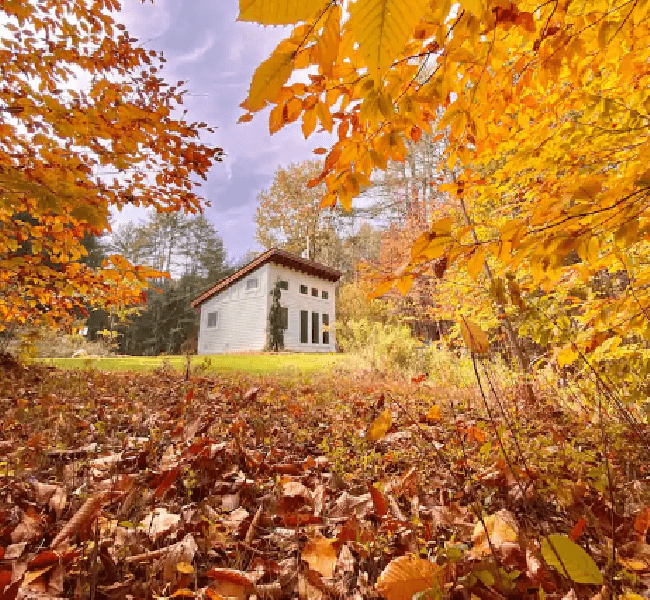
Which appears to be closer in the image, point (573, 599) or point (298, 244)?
point (573, 599)

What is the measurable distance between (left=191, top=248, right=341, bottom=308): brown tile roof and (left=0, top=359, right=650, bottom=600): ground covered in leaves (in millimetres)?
16167

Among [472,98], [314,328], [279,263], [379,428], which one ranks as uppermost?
[279,263]

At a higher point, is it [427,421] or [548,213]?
[548,213]

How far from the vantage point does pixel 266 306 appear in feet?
64.7

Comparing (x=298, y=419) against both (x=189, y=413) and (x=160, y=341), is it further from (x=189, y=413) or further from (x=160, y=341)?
(x=160, y=341)

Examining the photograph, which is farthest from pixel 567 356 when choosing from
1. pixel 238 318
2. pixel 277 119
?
pixel 238 318

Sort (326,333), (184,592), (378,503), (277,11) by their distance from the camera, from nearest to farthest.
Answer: (277,11)
(184,592)
(378,503)
(326,333)

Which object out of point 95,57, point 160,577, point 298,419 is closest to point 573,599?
point 160,577

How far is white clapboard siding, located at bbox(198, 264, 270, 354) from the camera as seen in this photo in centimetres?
1997

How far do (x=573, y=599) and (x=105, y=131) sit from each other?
5.00 m

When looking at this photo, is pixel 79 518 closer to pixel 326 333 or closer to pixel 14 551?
pixel 14 551

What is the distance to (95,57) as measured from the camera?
15.0 ft

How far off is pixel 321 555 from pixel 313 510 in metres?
0.50

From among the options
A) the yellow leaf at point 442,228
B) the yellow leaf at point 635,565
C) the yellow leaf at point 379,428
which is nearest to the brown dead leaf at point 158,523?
the yellow leaf at point 379,428
